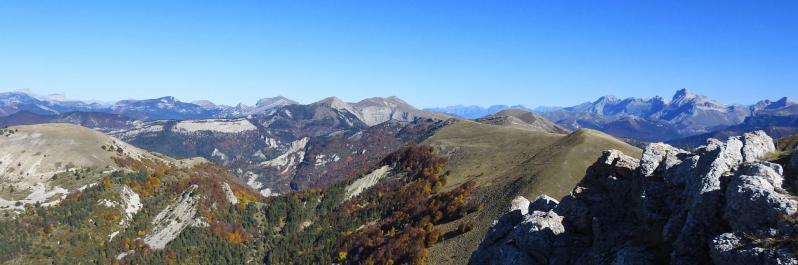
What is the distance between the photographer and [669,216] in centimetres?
3681

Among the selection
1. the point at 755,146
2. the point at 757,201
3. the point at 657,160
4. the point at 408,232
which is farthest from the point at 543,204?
the point at 408,232

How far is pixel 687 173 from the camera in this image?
37.8m

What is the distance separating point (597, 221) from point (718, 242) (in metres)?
14.3

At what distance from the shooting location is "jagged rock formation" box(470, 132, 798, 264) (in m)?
28.2

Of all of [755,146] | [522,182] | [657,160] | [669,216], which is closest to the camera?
[669,216]

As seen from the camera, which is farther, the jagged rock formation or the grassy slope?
the grassy slope

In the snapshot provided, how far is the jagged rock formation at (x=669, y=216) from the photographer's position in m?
28.2

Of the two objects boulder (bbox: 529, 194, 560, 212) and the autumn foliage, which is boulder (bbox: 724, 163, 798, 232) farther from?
the autumn foliage

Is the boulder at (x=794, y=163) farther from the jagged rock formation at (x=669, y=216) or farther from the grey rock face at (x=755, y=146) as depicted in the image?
the grey rock face at (x=755, y=146)

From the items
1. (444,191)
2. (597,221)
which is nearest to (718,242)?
(597,221)

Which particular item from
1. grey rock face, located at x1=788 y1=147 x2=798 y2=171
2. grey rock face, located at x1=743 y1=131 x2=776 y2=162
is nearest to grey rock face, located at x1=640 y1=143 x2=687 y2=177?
grey rock face, located at x1=743 y1=131 x2=776 y2=162

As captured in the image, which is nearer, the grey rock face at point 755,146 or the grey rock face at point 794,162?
the grey rock face at point 794,162

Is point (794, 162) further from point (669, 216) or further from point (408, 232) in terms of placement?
point (408, 232)

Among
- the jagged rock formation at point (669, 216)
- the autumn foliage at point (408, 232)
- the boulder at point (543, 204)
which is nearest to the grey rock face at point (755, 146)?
the jagged rock formation at point (669, 216)
